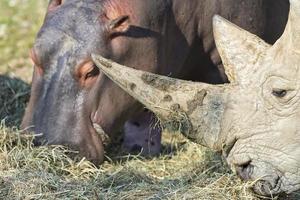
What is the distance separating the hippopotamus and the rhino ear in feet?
3.25

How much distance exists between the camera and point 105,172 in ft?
21.1

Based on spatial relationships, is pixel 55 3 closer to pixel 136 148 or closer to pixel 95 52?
pixel 95 52

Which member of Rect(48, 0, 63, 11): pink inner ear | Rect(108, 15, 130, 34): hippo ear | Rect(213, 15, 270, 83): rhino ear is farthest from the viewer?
Rect(48, 0, 63, 11): pink inner ear

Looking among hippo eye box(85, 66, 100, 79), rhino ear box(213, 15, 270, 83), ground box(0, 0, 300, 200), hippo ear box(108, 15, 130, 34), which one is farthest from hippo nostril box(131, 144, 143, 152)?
rhino ear box(213, 15, 270, 83)

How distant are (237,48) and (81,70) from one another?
131cm

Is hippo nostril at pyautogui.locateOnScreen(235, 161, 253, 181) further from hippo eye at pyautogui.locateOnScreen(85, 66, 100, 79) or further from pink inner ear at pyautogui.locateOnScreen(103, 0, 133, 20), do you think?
pink inner ear at pyautogui.locateOnScreen(103, 0, 133, 20)

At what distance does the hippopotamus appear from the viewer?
6617mm

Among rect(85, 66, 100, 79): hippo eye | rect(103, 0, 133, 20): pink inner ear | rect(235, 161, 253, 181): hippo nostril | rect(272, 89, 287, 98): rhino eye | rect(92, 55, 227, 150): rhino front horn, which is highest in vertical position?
rect(103, 0, 133, 20): pink inner ear

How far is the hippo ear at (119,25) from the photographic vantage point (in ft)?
22.0

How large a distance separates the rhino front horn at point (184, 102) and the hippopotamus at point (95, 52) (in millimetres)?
1044

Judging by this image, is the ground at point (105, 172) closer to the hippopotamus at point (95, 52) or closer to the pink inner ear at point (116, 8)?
the hippopotamus at point (95, 52)

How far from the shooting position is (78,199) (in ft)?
18.6

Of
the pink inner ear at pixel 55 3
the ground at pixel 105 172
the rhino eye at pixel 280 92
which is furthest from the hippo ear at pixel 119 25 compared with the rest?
the rhino eye at pixel 280 92

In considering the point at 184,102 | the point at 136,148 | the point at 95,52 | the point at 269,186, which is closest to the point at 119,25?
the point at 95,52
